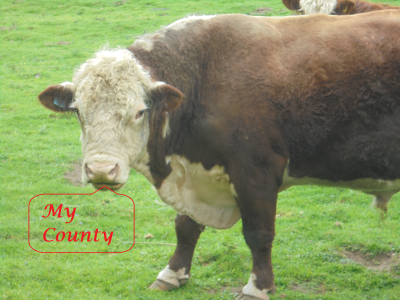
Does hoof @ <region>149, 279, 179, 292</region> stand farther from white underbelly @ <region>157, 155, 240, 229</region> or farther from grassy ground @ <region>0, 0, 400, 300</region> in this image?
white underbelly @ <region>157, 155, 240, 229</region>

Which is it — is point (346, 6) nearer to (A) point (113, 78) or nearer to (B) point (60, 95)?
(A) point (113, 78)

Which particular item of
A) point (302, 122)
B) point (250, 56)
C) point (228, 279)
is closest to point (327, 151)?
point (302, 122)

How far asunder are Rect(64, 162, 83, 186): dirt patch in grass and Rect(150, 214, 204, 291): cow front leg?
368 centimetres

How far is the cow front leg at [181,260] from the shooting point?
17.6ft

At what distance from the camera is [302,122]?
479 centimetres

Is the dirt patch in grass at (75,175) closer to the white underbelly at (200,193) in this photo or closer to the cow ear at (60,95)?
the white underbelly at (200,193)

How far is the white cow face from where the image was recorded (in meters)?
4.07

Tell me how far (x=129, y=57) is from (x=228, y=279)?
268cm

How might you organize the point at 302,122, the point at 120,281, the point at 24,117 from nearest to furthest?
the point at 302,122 < the point at 120,281 < the point at 24,117

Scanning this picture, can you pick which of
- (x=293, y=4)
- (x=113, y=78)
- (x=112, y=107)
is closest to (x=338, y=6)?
(x=293, y=4)

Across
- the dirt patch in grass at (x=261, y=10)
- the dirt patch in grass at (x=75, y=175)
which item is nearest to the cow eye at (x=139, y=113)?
the dirt patch in grass at (x=75, y=175)

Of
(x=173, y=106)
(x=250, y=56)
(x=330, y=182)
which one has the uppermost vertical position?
(x=250, y=56)

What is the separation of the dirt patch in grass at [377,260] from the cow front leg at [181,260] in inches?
76.2

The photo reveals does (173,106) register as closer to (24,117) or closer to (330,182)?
(330,182)
